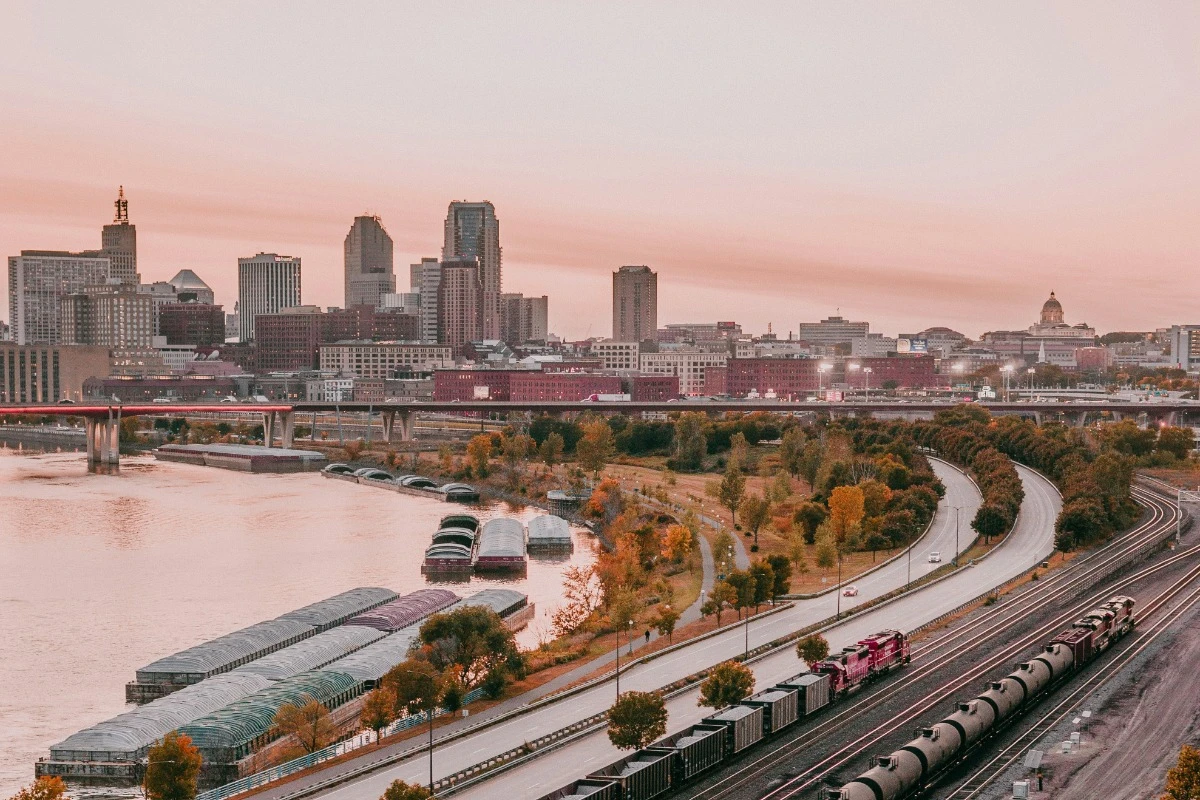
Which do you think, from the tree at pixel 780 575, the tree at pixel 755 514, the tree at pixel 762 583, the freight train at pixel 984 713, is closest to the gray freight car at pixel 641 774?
the freight train at pixel 984 713

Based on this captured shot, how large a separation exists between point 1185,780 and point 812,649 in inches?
473

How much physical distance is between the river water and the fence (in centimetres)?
504

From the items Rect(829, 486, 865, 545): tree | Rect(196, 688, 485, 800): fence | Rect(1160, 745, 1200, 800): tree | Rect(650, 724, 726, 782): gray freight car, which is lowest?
Rect(196, 688, 485, 800): fence

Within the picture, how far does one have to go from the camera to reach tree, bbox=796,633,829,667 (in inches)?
1364

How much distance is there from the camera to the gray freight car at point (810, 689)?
3095 centimetres

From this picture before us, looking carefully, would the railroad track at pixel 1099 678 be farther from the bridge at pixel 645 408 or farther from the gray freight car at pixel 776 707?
the bridge at pixel 645 408

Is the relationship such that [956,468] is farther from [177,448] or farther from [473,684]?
[177,448]

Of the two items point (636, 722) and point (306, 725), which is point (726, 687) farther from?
point (306, 725)

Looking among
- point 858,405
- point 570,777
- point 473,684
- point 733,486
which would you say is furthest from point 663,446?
point 570,777

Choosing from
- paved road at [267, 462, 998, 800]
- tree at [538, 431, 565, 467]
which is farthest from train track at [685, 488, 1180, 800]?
tree at [538, 431, 565, 467]

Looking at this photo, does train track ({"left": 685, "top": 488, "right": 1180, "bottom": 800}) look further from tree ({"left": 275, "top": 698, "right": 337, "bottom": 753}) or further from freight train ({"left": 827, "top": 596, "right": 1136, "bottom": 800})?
tree ({"left": 275, "top": 698, "right": 337, "bottom": 753})

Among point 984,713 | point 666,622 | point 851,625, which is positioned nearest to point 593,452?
point 851,625

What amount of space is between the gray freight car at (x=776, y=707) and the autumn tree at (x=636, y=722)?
2569mm

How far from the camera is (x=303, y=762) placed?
30.1m
